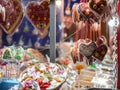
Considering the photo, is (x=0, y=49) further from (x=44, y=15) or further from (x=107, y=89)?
→ (x=107, y=89)

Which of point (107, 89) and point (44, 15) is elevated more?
point (44, 15)

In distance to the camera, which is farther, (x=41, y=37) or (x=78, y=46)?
(x=41, y=37)

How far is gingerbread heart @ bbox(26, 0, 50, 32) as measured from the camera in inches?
92.6

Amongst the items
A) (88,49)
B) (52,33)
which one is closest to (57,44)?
(52,33)

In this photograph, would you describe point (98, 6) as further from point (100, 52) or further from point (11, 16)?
point (11, 16)

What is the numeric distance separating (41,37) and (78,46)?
1.34 ft

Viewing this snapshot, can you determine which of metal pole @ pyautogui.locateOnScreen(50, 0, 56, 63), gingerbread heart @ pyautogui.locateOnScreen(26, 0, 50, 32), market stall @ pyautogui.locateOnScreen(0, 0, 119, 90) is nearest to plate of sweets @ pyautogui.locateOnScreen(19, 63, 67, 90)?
market stall @ pyautogui.locateOnScreen(0, 0, 119, 90)

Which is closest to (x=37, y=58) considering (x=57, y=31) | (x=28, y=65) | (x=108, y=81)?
(x=28, y=65)

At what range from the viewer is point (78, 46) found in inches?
86.4

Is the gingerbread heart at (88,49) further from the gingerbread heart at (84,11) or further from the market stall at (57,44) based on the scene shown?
the gingerbread heart at (84,11)

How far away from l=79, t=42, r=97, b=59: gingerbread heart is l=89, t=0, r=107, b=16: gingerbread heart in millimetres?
292

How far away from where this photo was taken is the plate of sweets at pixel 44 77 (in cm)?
194

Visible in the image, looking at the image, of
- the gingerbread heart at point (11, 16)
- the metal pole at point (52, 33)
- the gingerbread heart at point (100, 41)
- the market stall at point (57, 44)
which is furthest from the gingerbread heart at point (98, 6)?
the gingerbread heart at point (11, 16)

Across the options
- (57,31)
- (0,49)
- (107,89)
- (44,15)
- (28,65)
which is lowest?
(107,89)
